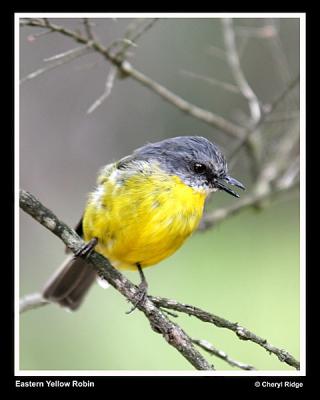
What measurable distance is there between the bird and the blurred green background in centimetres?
100

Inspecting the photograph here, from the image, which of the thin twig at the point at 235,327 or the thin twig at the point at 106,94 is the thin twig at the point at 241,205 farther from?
the thin twig at the point at 235,327

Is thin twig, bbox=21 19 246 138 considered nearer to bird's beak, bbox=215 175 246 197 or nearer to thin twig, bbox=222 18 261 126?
thin twig, bbox=222 18 261 126

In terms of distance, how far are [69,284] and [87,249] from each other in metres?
1.33

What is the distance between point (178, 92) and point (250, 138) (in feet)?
4.84

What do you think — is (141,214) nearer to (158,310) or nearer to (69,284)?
(158,310)

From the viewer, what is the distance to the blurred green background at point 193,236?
5.40 meters

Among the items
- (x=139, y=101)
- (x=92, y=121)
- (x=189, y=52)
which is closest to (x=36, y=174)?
(x=92, y=121)

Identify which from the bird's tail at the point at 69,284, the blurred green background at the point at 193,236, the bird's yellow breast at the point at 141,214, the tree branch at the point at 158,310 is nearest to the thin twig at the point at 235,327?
the tree branch at the point at 158,310

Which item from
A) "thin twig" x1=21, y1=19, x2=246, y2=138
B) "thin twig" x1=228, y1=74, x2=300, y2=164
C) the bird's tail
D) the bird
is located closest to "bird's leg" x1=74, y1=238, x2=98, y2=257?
Answer: the bird

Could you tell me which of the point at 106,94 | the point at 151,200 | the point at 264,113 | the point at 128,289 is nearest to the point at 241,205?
the point at 264,113

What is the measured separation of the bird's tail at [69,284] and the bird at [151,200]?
2.65 ft

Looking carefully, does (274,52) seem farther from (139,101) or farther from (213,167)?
(213,167)

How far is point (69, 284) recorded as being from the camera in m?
5.38

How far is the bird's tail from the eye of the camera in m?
5.32
